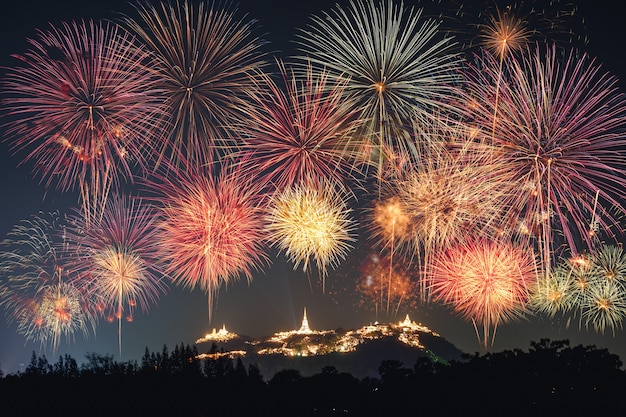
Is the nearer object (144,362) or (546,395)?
(546,395)

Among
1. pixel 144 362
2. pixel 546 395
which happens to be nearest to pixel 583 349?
pixel 546 395

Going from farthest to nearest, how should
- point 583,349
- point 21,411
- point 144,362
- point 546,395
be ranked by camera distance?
1. point 144,362
2. point 583,349
3. point 546,395
4. point 21,411

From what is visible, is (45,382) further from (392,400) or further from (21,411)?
(392,400)

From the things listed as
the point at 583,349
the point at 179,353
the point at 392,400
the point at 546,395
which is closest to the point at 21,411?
the point at 392,400

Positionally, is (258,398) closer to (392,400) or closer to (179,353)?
(392,400)

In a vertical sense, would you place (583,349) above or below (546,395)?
above

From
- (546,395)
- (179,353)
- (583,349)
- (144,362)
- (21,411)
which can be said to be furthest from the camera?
(179,353)
